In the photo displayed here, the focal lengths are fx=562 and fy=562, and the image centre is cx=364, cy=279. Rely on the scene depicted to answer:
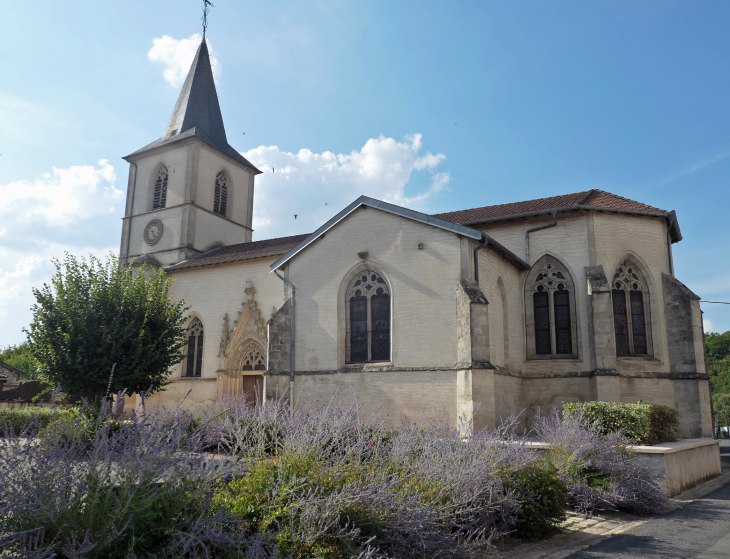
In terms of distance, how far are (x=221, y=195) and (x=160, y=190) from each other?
3.05 m

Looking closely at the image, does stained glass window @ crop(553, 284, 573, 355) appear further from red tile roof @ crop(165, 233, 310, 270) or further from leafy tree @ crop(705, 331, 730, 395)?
leafy tree @ crop(705, 331, 730, 395)

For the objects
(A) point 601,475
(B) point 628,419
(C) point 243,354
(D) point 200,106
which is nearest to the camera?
(A) point 601,475

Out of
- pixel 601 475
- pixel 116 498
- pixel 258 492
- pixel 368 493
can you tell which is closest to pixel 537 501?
pixel 601 475

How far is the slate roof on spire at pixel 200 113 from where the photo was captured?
96.6ft

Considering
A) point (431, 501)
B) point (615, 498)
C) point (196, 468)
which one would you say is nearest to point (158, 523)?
point (196, 468)

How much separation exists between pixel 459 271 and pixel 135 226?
67.4 ft

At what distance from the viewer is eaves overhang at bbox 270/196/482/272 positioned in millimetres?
14461

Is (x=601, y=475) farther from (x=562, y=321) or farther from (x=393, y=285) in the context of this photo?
(x=562, y=321)

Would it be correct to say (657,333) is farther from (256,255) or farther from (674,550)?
(256,255)

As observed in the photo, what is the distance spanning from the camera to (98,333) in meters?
16.5

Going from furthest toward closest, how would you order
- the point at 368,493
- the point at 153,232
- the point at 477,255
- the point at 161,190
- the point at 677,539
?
the point at 161,190 → the point at 153,232 → the point at 477,255 → the point at 677,539 → the point at 368,493

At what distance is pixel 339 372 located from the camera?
15500 mm

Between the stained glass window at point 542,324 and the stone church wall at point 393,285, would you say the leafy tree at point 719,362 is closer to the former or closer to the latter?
the stained glass window at point 542,324

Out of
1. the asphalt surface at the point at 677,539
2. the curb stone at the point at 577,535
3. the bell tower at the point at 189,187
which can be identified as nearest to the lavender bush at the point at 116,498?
the curb stone at the point at 577,535
